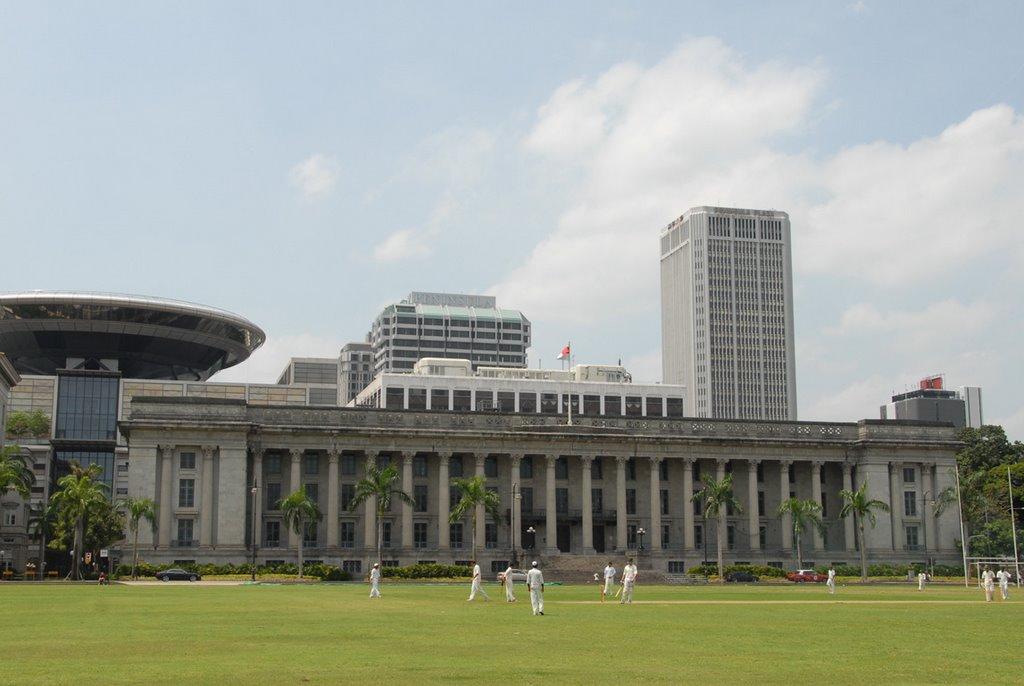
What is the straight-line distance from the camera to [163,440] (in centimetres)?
11662

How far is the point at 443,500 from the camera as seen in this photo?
123938 mm

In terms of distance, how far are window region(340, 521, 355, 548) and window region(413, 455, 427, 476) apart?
28.0 feet

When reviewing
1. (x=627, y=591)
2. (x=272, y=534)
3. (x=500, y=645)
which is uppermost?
(x=272, y=534)

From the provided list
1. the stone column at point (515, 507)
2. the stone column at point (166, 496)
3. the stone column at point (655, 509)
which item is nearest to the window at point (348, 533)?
the stone column at point (515, 507)

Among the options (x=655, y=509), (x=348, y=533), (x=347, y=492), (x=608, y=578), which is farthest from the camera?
(x=655, y=509)

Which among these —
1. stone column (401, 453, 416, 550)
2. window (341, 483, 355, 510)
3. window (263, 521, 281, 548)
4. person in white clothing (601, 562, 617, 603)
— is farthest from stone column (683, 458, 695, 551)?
person in white clothing (601, 562, 617, 603)

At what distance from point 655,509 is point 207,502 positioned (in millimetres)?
46478

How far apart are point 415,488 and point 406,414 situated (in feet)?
26.0

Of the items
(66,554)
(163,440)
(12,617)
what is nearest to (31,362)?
(66,554)

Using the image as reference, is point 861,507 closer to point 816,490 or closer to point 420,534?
point 816,490

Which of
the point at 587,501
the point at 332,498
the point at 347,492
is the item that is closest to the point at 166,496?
the point at 332,498

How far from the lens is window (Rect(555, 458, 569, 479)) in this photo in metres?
130

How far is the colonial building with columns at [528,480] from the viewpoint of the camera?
11681 cm

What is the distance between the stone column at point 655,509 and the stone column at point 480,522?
59.1 feet
